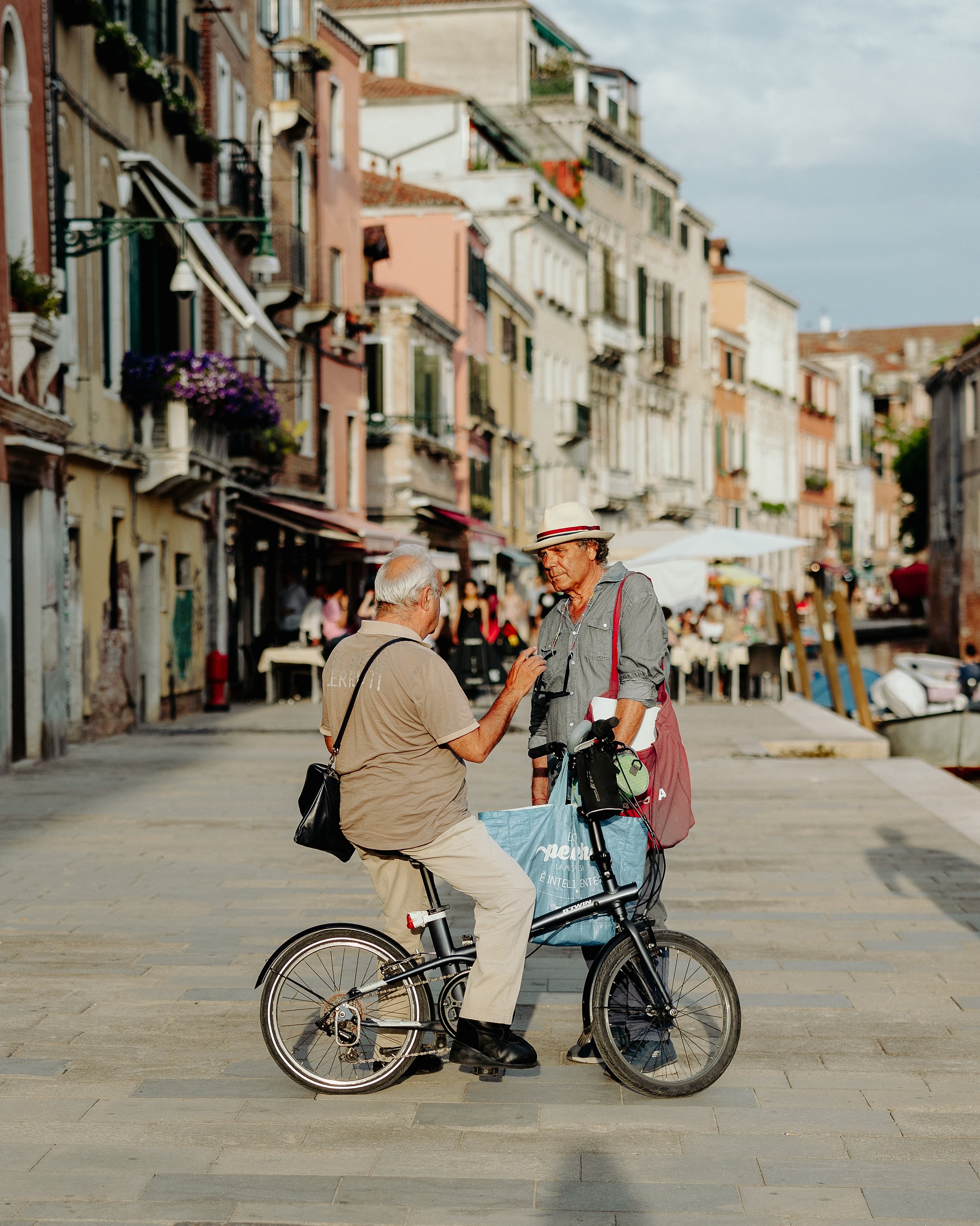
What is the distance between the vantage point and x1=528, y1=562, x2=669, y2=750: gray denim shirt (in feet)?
20.7

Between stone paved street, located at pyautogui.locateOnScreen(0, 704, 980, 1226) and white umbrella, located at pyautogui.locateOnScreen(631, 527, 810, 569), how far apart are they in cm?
1713

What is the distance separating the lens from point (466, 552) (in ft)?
154

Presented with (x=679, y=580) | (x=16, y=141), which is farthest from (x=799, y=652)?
(x=16, y=141)

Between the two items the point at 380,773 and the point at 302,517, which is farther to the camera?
the point at 302,517

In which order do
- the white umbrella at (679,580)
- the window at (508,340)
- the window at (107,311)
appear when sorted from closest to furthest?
A: the window at (107,311) < the white umbrella at (679,580) < the window at (508,340)

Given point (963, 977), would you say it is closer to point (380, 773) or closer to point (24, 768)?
point (380, 773)

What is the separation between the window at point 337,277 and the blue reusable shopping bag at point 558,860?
30.3 m

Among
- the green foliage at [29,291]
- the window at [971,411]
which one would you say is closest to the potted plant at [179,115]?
the green foliage at [29,291]

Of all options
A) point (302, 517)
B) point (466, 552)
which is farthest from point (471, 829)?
point (466, 552)

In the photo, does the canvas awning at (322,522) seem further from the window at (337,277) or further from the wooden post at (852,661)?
the wooden post at (852,661)

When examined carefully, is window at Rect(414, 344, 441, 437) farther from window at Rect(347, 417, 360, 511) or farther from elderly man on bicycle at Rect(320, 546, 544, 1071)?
elderly man on bicycle at Rect(320, 546, 544, 1071)

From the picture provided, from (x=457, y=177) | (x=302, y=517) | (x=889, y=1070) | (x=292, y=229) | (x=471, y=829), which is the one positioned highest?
(x=457, y=177)

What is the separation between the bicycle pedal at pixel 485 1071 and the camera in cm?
589

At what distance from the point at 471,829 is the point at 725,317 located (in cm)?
7954
